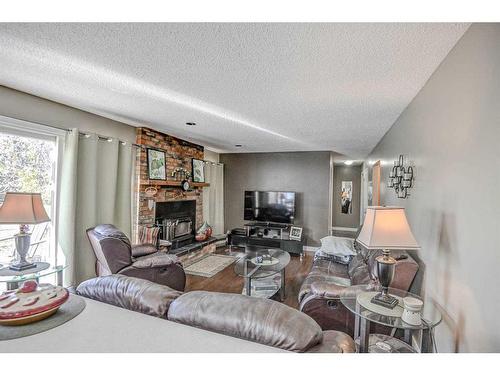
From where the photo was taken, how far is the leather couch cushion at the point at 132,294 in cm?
132

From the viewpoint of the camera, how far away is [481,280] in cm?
124

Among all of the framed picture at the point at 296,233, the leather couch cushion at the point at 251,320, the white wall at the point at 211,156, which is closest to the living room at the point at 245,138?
the leather couch cushion at the point at 251,320

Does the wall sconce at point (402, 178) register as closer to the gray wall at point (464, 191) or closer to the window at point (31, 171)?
the gray wall at point (464, 191)

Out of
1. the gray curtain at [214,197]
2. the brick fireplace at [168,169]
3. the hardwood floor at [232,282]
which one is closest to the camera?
the hardwood floor at [232,282]

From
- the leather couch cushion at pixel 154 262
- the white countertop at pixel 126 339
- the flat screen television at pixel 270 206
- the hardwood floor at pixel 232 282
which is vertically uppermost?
the flat screen television at pixel 270 206

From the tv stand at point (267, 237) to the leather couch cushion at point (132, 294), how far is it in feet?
14.3

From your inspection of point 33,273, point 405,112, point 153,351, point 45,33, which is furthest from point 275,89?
point 33,273

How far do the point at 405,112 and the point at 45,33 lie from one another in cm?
322

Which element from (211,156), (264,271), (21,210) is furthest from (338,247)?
(211,156)

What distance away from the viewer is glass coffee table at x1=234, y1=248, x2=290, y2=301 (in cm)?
319

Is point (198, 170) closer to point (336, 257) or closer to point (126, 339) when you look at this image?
point (336, 257)

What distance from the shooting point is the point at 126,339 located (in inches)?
40.1

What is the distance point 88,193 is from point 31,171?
645 millimetres

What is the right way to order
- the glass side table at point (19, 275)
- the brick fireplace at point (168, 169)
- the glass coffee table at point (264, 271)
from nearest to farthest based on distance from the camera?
the glass side table at point (19, 275)
the glass coffee table at point (264, 271)
the brick fireplace at point (168, 169)
